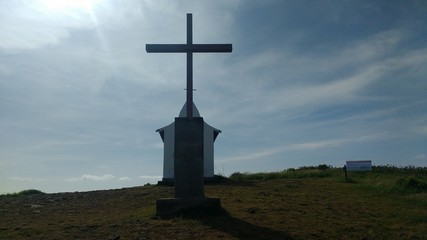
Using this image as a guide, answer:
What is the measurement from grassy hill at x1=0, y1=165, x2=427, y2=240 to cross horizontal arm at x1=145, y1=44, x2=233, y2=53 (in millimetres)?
4558

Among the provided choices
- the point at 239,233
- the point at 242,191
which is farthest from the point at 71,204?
the point at 239,233

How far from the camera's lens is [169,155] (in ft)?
81.1

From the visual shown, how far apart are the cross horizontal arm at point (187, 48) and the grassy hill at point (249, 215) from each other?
4558 mm

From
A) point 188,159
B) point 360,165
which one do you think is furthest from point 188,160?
point 360,165

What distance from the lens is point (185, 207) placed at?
12438 mm

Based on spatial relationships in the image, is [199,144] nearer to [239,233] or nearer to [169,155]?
[239,233]

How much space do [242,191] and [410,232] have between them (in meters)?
8.64

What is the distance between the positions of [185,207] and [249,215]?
1691 millimetres

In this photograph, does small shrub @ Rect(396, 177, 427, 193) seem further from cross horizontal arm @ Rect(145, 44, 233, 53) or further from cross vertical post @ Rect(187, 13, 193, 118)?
cross vertical post @ Rect(187, 13, 193, 118)

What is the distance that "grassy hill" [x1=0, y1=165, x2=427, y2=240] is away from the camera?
10695mm

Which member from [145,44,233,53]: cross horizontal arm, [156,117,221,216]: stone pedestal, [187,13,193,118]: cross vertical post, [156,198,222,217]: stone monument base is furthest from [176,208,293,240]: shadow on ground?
[145,44,233,53]: cross horizontal arm

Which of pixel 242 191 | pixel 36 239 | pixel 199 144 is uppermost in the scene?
pixel 199 144

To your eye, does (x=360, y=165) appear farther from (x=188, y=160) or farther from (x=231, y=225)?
(x=231, y=225)

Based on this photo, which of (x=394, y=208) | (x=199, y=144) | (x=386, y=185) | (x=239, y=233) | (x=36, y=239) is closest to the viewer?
(x=239, y=233)
